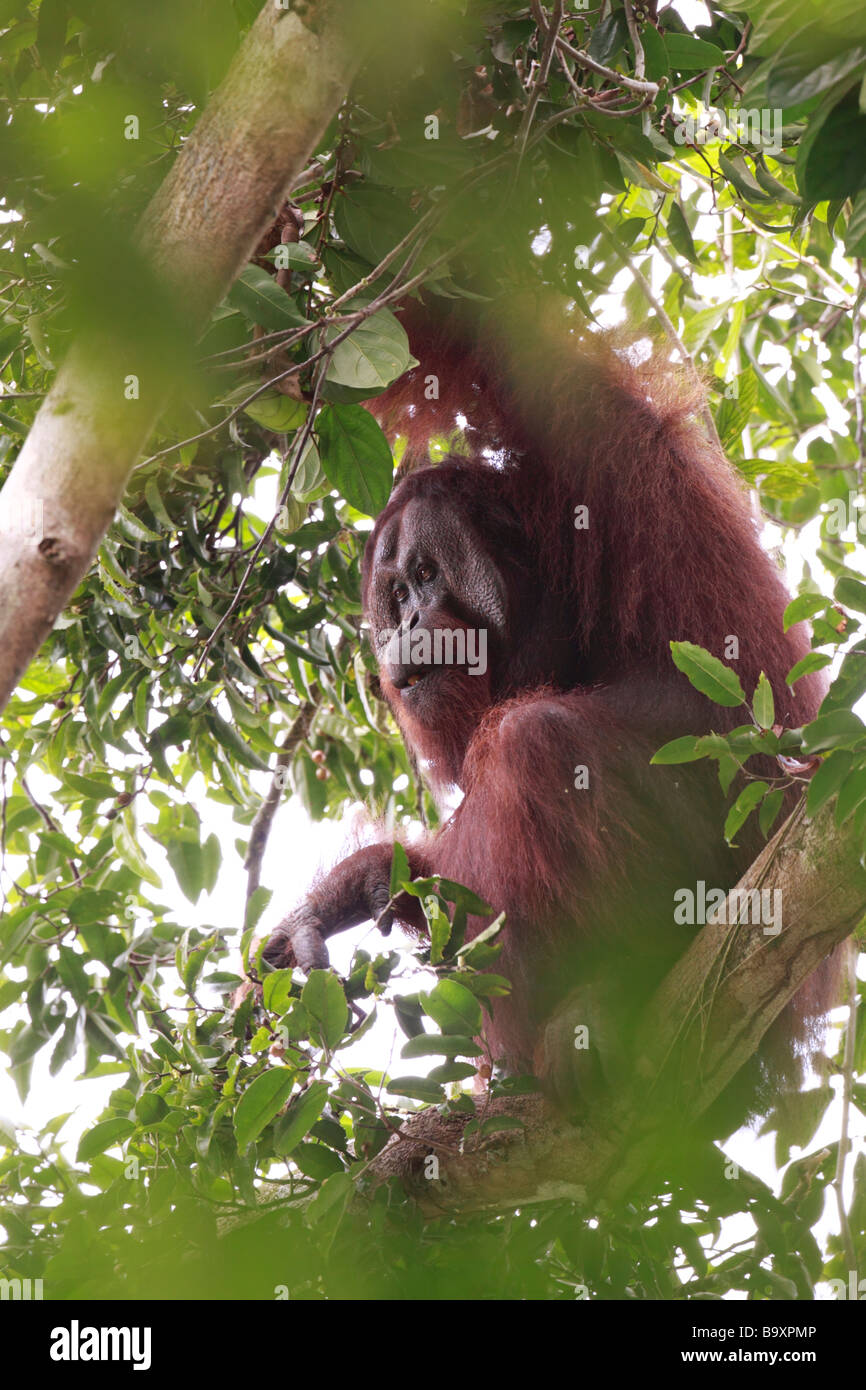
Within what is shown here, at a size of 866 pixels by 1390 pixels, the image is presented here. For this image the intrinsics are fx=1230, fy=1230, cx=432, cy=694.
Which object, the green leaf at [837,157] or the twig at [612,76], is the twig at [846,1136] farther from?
the twig at [612,76]

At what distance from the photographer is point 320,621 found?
3.63 m

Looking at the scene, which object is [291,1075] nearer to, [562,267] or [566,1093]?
[566,1093]

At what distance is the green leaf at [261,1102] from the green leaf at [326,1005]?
0.31 ft

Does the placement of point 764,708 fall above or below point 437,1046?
above

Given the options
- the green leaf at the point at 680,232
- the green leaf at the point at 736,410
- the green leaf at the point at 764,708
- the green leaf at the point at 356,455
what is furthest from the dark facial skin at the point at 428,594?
the green leaf at the point at 764,708

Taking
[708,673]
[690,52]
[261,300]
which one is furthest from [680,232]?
[708,673]

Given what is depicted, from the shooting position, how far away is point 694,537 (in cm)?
290

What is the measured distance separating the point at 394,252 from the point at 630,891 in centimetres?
Result: 138

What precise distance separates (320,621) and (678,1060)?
69.9 inches

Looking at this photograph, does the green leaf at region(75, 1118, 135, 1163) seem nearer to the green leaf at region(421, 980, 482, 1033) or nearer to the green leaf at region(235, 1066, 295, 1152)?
the green leaf at region(235, 1066, 295, 1152)

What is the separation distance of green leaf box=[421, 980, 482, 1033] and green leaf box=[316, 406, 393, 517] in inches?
39.5

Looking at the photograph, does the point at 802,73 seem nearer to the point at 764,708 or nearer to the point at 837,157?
the point at 837,157

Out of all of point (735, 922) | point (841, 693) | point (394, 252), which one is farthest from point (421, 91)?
point (735, 922)

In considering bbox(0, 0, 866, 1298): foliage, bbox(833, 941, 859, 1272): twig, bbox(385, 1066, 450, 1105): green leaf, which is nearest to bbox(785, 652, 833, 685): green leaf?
bbox(0, 0, 866, 1298): foliage
